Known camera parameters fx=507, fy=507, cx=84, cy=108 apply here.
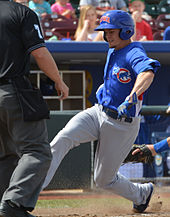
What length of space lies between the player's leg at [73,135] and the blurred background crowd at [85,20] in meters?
5.11

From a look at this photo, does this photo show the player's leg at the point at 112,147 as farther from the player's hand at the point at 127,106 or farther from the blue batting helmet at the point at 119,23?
the blue batting helmet at the point at 119,23

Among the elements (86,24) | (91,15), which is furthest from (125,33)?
(91,15)

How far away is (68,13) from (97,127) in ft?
23.0

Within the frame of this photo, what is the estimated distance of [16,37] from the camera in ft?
11.7

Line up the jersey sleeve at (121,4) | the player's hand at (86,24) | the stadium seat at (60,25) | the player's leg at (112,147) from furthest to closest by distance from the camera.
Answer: the jersey sleeve at (121,4) → the stadium seat at (60,25) → the player's hand at (86,24) → the player's leg at (112,147)

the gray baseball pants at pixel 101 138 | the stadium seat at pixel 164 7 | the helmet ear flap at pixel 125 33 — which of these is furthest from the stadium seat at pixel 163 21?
the gray baseball pants at pixel 101 138

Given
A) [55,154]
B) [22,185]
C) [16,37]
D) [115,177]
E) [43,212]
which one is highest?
[16,37]

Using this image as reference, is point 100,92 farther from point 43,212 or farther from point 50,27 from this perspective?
point 50,27

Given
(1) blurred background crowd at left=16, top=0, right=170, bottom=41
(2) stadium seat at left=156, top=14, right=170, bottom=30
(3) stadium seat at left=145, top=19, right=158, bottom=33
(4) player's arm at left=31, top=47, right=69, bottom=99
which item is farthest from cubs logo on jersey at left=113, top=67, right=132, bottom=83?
(2) stadium seat at left=156, top=14, right=170, bottom=30

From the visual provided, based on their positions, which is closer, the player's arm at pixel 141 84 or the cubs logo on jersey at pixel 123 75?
the player's arm at pixel 141 84

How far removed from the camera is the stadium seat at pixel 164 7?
42.2 feet

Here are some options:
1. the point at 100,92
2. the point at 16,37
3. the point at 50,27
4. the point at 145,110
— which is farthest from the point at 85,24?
the point at 16,37

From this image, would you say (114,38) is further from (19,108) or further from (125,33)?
(19,108)

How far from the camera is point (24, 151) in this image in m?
3.58
